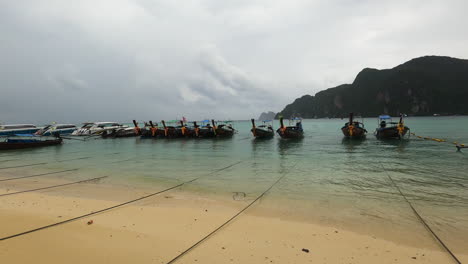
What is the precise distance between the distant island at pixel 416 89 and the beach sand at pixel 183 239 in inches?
6424

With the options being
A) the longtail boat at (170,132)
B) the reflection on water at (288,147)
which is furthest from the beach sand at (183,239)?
the longtail boat at (170,132)

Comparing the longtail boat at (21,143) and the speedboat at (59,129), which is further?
the speedboat at (59,129)

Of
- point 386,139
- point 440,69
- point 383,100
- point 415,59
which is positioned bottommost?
point 386,139

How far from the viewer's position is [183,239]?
193 inches

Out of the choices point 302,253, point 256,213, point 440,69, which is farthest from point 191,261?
point 440,69

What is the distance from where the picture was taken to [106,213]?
6.61 metres

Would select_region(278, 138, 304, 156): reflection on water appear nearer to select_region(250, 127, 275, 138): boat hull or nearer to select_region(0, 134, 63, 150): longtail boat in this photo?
select_region(250, 127, 275, 138): boat hull

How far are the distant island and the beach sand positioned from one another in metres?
163

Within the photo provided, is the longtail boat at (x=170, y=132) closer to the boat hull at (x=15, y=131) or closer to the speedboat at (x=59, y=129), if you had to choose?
the speedboat at (x=59, y=129)

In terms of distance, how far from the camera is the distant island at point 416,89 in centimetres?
15162

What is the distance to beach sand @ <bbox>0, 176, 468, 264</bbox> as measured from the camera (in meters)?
4.17

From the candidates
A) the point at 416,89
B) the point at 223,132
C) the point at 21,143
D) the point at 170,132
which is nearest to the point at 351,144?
the point at 223,132

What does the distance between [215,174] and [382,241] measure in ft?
28.9

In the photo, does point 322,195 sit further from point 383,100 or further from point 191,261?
point 383,100
